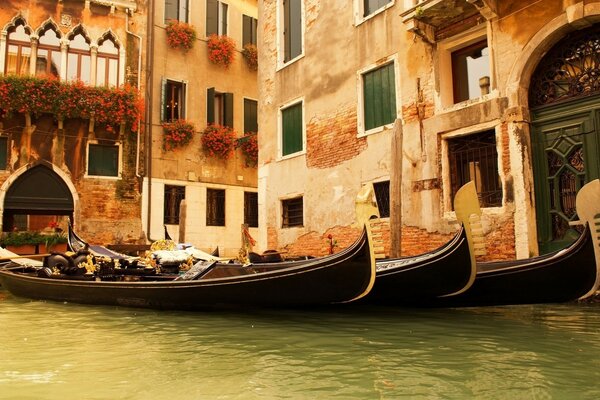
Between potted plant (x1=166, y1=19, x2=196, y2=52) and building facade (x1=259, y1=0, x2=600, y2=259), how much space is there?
355 cm

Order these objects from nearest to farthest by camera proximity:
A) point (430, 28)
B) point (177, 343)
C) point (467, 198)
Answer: point (177, 343) → point (467, 198) → point (430, 28)

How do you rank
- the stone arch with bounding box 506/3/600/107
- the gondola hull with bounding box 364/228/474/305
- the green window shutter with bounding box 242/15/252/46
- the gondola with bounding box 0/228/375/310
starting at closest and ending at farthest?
the gondola with bounding box 0/228/375/310 < the gondola hull with bounding box 364/228/474/305 < the stone arch with bounding box 506/3/600/107 < the green window shutter with bounding box 242/15/252/46

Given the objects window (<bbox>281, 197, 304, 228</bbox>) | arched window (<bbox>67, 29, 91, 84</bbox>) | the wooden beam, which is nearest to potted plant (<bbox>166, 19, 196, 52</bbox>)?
arched window (<bbox>67, 29, 91, 84</bbox>)

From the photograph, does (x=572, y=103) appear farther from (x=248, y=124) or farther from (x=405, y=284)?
(x=248, y=124)

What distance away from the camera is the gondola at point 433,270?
4.35 meters

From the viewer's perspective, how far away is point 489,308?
5.28 metres

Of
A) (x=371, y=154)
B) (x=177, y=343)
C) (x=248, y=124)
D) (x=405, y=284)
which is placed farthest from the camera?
(x=248, y=124)

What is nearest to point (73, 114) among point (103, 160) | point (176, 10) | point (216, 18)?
point (103, 160)

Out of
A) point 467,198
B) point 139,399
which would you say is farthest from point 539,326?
point 139,399

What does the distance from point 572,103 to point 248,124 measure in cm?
933

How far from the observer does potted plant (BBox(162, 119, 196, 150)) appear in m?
12.5

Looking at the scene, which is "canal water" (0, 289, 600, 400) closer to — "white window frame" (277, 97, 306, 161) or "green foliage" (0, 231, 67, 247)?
"white window frame" (277, 97, 306, 161)

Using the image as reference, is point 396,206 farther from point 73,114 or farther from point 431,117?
point 73,114

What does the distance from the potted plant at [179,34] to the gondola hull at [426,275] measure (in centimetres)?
967
